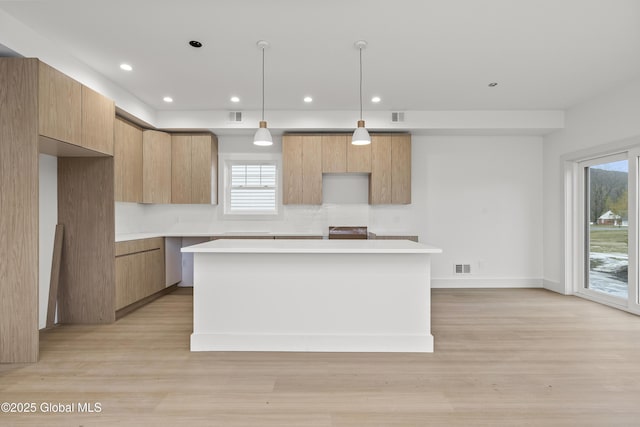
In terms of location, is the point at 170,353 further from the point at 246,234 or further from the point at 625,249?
the point at 625,249

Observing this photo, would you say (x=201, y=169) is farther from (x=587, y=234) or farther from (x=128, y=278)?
(x=587, y=234)

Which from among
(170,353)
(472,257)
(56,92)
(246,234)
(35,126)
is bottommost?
(170,353)

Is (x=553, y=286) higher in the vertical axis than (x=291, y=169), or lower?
lower

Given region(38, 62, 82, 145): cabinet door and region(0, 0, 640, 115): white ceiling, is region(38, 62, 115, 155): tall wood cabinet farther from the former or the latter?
region(0, 0, 640, 115): white ceiling

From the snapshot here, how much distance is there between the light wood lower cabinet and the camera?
3.65 metres

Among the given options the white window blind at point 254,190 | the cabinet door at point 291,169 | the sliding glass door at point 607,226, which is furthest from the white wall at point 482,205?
the white window blind at point 254,190

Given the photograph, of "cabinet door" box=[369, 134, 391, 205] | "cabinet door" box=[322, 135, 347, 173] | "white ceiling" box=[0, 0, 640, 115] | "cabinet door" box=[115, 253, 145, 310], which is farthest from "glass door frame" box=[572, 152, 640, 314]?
"cabinet door" box=[115, 253, 145, 310]

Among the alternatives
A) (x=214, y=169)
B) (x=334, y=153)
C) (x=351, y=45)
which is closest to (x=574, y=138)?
(x=334, y=153)

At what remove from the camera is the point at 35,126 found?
252 cm

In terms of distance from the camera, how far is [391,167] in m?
4.94

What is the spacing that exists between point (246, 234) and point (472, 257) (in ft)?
12.0

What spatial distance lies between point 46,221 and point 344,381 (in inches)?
133

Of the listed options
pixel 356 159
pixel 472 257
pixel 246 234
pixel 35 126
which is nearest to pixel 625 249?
pixel 472 257

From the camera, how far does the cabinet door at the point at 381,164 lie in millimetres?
4930
